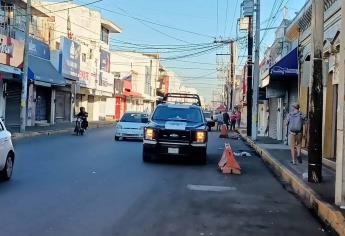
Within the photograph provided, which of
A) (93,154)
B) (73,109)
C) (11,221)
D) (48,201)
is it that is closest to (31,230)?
(11,221)

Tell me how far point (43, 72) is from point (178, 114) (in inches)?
833

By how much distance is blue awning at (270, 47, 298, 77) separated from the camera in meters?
24.2

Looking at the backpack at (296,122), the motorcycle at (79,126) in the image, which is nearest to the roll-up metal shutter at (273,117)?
the motorcycle at (79,126)

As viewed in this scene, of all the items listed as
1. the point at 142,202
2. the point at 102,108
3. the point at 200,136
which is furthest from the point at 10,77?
the point at 102,108

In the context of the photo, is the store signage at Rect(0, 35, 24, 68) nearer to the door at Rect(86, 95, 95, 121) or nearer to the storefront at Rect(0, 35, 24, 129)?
the storefront at Rect(0, 35, 24, 129)

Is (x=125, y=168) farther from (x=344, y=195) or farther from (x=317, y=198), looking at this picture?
(x=344, y=195)

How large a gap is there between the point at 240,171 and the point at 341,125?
6715 mm

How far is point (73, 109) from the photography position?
50.6 meters

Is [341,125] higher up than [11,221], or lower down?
higher up

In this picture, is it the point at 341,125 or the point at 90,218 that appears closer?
the point at 90,218

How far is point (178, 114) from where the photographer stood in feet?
61.1

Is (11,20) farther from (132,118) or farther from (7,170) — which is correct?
(7,170)

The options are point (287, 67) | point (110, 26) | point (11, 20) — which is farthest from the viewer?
point (110, 26)

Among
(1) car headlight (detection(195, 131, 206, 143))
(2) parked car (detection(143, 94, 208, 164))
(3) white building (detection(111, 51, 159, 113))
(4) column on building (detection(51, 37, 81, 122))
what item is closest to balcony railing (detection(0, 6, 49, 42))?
(4) column on building (detection(51, 37, 81, 122))
